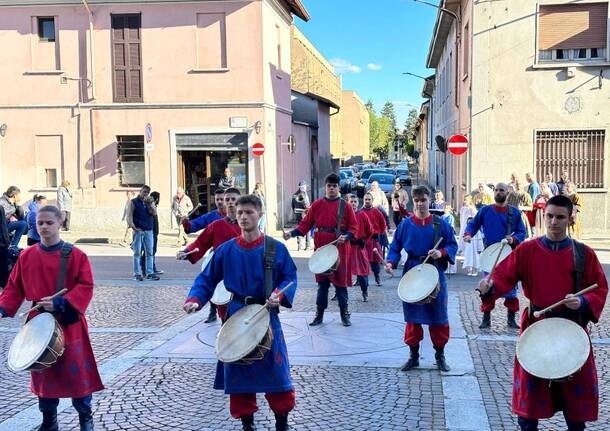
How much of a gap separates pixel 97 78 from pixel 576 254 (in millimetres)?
20177

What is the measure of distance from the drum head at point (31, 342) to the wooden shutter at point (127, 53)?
1802cm

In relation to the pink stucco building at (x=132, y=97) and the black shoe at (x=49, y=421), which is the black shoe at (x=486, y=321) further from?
the pink stucco building at (x=132, y=97)

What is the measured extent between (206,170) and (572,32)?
12.0m

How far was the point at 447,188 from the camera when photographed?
3059 centimetres

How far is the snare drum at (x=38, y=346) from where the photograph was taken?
16.3 ft

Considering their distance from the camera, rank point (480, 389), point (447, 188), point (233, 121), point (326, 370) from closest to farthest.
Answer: point (480, 389) → point (326, 370) → point (233, 121) → point (447, 188)

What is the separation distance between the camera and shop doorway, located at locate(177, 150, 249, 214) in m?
22.5

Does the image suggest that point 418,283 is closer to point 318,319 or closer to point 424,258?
point 424,258

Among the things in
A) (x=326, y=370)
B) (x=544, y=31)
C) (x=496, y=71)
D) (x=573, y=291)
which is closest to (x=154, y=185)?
(x=496, y=71)

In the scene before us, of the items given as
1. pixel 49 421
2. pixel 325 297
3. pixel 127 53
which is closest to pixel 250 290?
pixel 49 421

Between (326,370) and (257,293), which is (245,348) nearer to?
(257,293)

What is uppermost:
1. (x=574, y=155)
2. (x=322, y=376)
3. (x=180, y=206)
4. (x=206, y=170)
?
(x=574, y=155)

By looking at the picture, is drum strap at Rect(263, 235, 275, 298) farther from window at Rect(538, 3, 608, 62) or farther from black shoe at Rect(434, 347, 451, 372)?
window at Rect(538, 3, 608, 62)

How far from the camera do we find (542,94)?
752 inches
